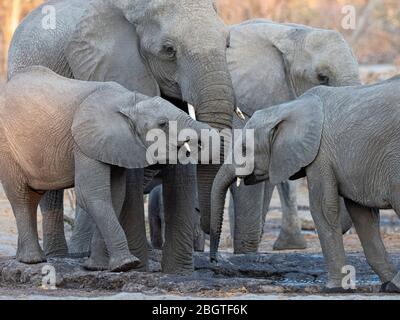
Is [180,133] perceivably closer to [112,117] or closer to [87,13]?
[112,117]

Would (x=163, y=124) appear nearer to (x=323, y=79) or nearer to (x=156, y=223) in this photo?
(x=323, y=79)

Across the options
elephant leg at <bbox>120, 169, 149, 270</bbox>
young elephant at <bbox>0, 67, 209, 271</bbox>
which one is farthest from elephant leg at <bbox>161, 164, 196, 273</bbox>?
young elephant at <bbox>0, 67, 209, 271</bbox>

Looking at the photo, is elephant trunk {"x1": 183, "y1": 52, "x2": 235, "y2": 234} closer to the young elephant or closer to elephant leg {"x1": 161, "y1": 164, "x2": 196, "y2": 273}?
the young elephant

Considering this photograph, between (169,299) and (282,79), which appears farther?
(282,79)

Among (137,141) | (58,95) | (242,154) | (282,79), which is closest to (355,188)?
(242,154)

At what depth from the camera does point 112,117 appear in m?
8.59

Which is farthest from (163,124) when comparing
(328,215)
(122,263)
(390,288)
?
(390,288)

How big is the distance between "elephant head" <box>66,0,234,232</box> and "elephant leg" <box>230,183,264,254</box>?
1937 mm

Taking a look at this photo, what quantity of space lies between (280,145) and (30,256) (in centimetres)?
167

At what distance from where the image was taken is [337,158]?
8.17m

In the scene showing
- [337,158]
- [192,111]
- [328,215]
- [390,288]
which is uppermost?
[192,111]
